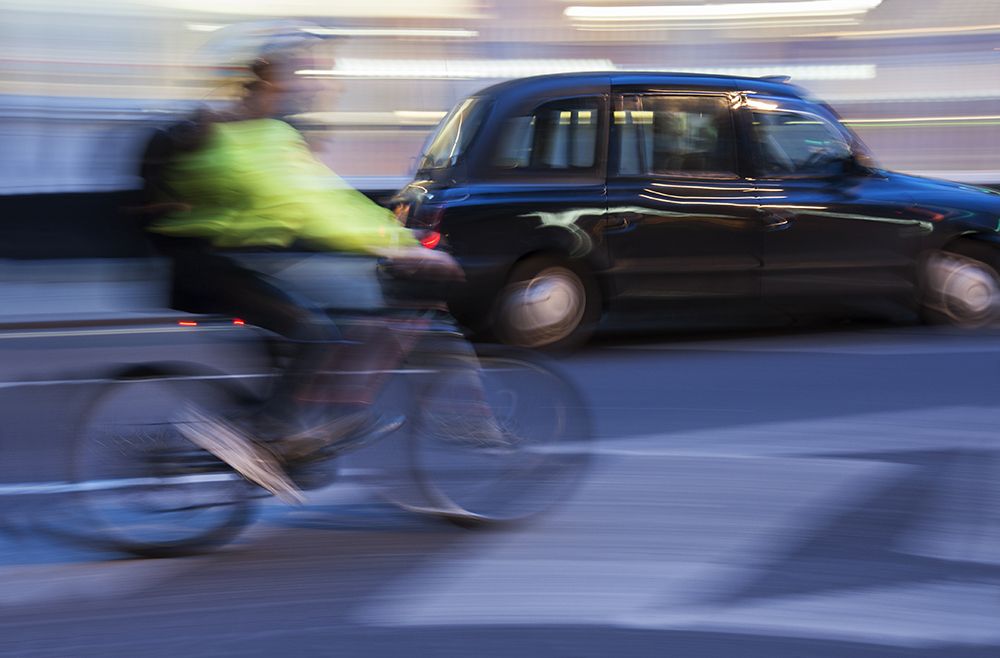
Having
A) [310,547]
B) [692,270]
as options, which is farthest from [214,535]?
[692,270]

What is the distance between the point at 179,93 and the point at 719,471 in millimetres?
8707

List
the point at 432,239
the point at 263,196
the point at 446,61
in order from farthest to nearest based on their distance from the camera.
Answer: the point at 446,61 < the point at 432,239 < the point at 263,196

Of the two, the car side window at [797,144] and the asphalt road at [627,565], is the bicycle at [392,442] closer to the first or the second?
the asphalt road at [627,565]

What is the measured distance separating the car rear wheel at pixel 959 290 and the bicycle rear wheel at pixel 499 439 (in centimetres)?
494

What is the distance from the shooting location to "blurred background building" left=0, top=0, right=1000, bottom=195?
1230cm

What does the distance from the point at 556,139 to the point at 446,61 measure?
541 cm

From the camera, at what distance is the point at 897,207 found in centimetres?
879

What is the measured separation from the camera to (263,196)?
13.6ft

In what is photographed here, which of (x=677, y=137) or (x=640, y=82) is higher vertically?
(x=640, y=82)

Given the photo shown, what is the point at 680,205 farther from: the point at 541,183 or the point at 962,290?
the point at 962,290

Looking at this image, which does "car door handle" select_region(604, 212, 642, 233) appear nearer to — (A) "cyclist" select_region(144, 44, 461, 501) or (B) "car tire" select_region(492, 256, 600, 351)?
(B) "car tire" select_region(492, 256, 600, 351)

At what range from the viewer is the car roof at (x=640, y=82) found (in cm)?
832

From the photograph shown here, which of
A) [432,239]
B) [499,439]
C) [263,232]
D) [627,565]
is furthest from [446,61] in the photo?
[627,565]

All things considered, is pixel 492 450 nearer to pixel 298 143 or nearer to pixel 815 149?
pixel 298 143
